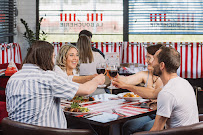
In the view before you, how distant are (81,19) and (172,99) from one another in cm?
519

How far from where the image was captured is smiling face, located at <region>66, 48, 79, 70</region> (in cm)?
374

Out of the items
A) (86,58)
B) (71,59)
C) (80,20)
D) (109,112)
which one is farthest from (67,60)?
(80,20)

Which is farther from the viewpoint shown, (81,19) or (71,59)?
(81,19)

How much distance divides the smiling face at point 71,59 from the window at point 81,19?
326 cm

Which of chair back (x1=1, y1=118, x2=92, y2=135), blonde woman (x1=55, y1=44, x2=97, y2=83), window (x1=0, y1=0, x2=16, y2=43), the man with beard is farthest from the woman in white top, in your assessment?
chair back (x1=1, y1=118, x2=92, y2=135)

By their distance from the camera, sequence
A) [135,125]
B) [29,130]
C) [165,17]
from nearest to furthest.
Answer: [29,130], [135,125], [165,17]

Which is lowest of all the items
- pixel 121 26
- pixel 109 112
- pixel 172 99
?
pixel 109 112

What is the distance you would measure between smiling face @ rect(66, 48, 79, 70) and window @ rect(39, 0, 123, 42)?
3.26 m

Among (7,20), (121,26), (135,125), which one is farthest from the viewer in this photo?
(121,26)

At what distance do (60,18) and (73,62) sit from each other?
345 centimetres

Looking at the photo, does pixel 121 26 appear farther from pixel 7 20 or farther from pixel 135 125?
pixel 135 125

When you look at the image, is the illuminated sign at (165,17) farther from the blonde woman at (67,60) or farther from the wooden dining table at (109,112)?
the wooden dining table at (109,112)

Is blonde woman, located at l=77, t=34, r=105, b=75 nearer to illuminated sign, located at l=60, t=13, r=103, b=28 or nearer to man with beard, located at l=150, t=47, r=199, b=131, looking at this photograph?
illuminated sign, located at l=60, t=13, r=103, b=28

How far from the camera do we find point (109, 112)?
2.45 meters
